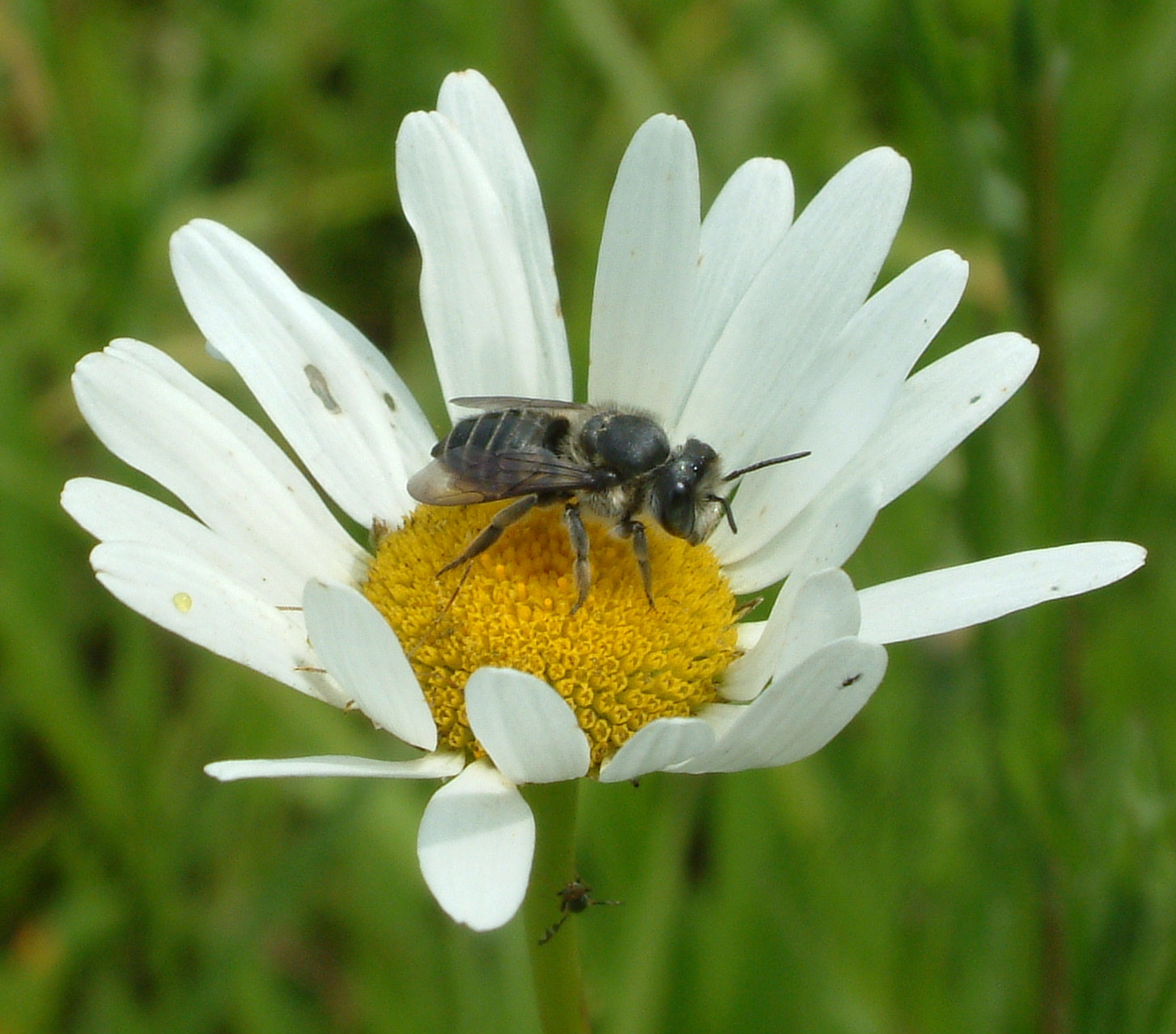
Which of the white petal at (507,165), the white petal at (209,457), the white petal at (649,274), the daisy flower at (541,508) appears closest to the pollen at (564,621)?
the daisy flower at (541,508)

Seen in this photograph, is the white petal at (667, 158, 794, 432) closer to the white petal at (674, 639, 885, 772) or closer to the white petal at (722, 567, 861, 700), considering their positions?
the white petal at (722, 567, 861, 700)

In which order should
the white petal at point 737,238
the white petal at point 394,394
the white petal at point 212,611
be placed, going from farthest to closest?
the white petal at point 394,394 → the white petal at point 737,238 → the white petal at point 212,611

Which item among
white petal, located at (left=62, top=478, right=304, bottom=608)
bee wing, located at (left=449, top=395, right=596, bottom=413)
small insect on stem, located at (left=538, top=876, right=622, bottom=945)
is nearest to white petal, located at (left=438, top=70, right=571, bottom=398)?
bee wing, located at (left=449, top=395, right=596, bottom=413)

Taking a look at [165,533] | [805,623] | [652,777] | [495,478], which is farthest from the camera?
[652,777]

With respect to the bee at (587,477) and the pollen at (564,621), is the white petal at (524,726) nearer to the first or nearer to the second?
the pollen at (564,621)

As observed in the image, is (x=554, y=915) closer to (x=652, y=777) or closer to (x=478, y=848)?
(x=478, y=848)

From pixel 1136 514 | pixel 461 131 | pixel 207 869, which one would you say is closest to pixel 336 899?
pixel 207 869

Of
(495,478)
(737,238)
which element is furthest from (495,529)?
(737,238)
